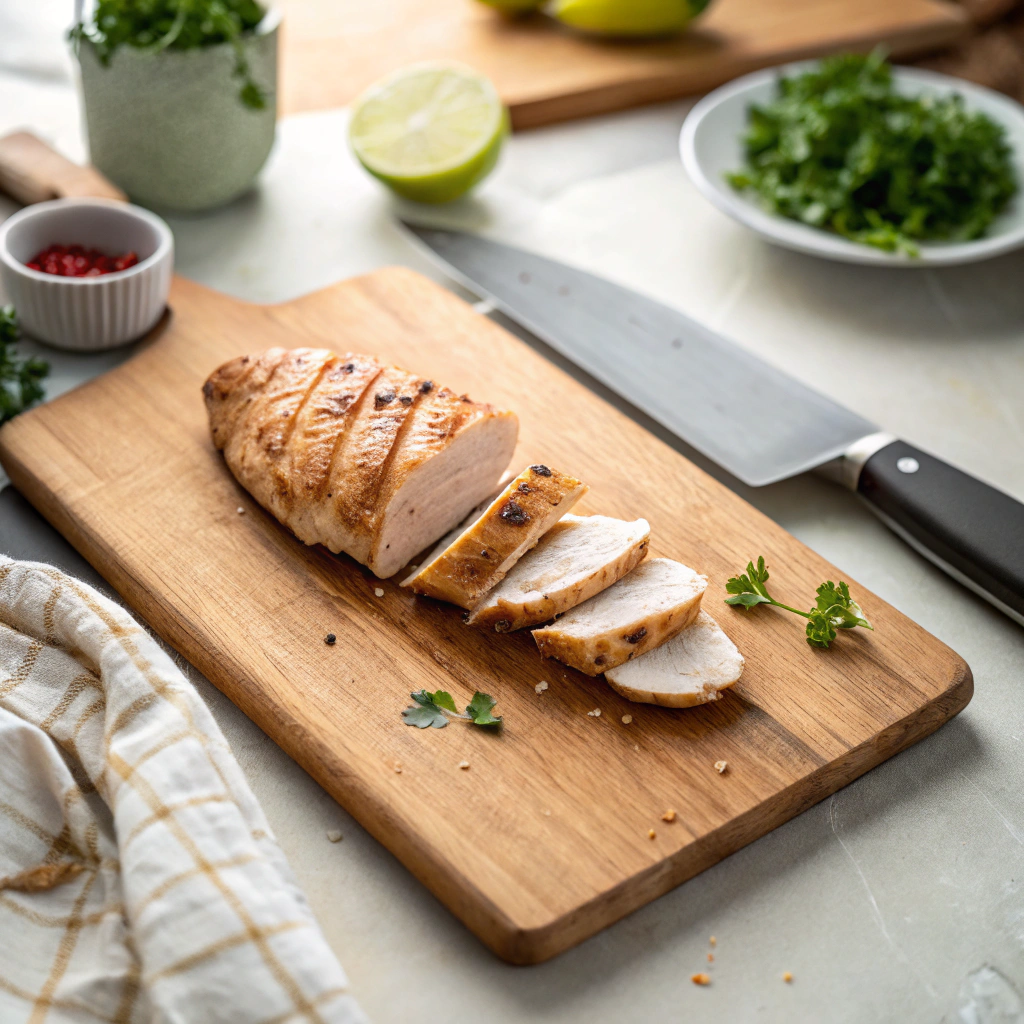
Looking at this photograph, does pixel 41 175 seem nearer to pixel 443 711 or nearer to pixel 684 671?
pixel 443 711

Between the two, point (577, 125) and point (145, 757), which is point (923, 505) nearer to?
point (145, 757)

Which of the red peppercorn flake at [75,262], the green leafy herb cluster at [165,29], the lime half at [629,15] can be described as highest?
the green leafy herb cluster at [165,29]

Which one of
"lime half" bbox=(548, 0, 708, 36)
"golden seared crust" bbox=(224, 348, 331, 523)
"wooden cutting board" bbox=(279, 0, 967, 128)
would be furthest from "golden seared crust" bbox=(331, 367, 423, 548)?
"lime half" bbox=(548, 0, 708, 36)

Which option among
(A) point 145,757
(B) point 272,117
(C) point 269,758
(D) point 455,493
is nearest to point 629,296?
(D) point 455,493

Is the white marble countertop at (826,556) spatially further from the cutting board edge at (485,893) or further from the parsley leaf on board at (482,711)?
the parsley leaf on board at (482,711)

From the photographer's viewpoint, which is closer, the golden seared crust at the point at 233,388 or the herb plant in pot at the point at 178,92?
the golden seared crust at the point at 233,388

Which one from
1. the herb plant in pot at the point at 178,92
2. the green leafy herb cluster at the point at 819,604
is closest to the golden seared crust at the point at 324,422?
the green leafy herb cluster at the point at 819,604
